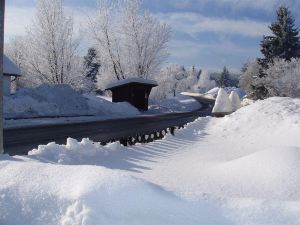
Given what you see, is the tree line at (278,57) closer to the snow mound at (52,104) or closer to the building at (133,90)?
the building at (133,90)

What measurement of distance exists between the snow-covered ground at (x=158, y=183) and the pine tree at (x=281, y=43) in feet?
110

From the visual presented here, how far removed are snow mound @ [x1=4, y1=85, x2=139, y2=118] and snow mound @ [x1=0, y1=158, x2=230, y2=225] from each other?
20.1 m

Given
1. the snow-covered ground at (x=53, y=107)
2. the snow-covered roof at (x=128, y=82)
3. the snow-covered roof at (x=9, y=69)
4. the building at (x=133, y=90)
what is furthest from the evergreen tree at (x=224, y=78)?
the snow-covered roof at (x=9, y=69)

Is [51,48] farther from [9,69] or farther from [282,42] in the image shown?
[282,42]

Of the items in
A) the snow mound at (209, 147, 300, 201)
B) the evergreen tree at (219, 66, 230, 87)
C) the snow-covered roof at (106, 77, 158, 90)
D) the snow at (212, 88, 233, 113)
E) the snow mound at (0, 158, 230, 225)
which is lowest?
the snow mound at (209, 147, 300, 201)

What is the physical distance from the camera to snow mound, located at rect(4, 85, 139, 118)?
26281mm

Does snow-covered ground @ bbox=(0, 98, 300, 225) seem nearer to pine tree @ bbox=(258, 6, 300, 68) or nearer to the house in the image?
the house

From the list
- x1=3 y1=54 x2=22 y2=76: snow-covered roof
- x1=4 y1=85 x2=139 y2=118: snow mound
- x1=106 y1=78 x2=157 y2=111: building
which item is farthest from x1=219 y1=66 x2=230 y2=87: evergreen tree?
x1=3 y1=54 x2=22 y2=76: snow-covered roof

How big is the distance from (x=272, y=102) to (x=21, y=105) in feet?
49.8

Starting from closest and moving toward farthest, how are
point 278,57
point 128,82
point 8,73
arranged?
point 8,73 < point 128,82 < point 278,57

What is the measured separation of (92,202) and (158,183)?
4.13 meters

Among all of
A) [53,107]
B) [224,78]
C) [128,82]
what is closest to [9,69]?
[53,107]

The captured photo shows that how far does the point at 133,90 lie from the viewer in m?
44.5

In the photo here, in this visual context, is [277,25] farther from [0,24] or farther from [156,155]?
[0,24]
